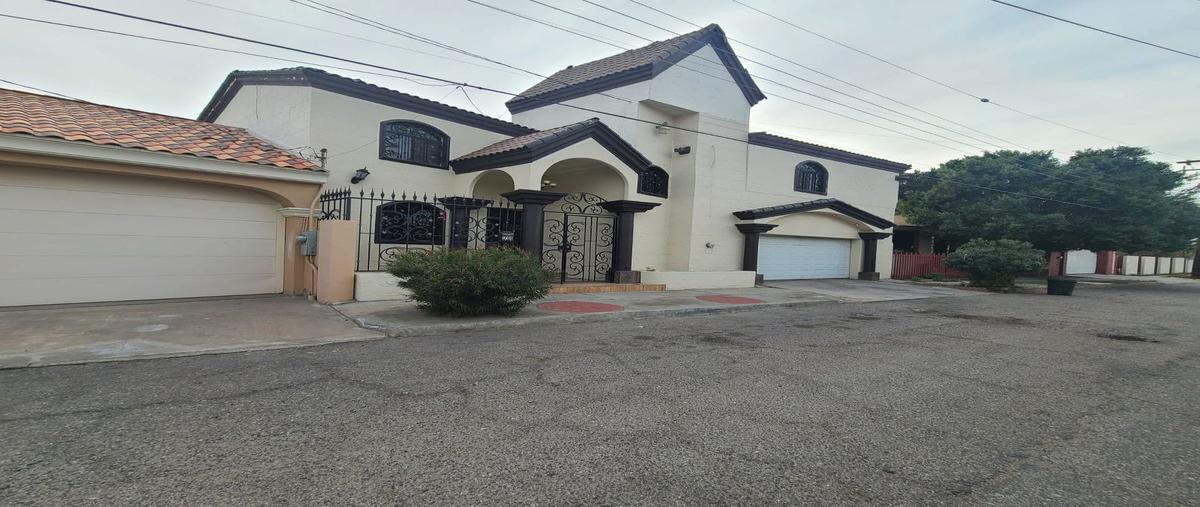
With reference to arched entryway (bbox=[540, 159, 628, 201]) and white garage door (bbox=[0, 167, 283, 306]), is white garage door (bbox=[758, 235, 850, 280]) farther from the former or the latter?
white garage door (bbox=[0, 167, 283, 306])

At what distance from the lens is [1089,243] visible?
74.8ft

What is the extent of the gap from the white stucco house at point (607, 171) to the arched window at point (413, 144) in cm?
3

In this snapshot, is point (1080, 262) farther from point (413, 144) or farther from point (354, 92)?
point (354, 92)

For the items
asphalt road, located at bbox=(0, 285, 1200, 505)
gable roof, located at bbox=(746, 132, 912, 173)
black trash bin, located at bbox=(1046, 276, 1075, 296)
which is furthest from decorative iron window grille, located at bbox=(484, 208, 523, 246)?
black trash bin, located at bbox=(1046, 276, 1075, 296)

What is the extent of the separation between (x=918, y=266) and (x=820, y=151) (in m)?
8.59

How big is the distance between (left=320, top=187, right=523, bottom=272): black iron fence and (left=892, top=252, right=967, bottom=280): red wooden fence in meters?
17.6

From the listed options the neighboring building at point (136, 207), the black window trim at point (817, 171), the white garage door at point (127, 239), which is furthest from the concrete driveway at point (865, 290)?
the white garage door at point (127, 239)

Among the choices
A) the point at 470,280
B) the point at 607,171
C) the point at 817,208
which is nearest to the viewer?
the point at 470,280

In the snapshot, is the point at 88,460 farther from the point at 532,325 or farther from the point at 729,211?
the point at 729,211

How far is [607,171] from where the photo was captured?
1433cm

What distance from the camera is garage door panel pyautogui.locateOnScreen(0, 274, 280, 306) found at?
26.5ft

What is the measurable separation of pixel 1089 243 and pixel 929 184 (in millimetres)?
8165

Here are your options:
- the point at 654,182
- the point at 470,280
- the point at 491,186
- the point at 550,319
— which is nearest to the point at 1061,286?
the point at 654,182

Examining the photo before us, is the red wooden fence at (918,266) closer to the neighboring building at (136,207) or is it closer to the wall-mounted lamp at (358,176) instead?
the wall-mounted lamp at (358,176)
